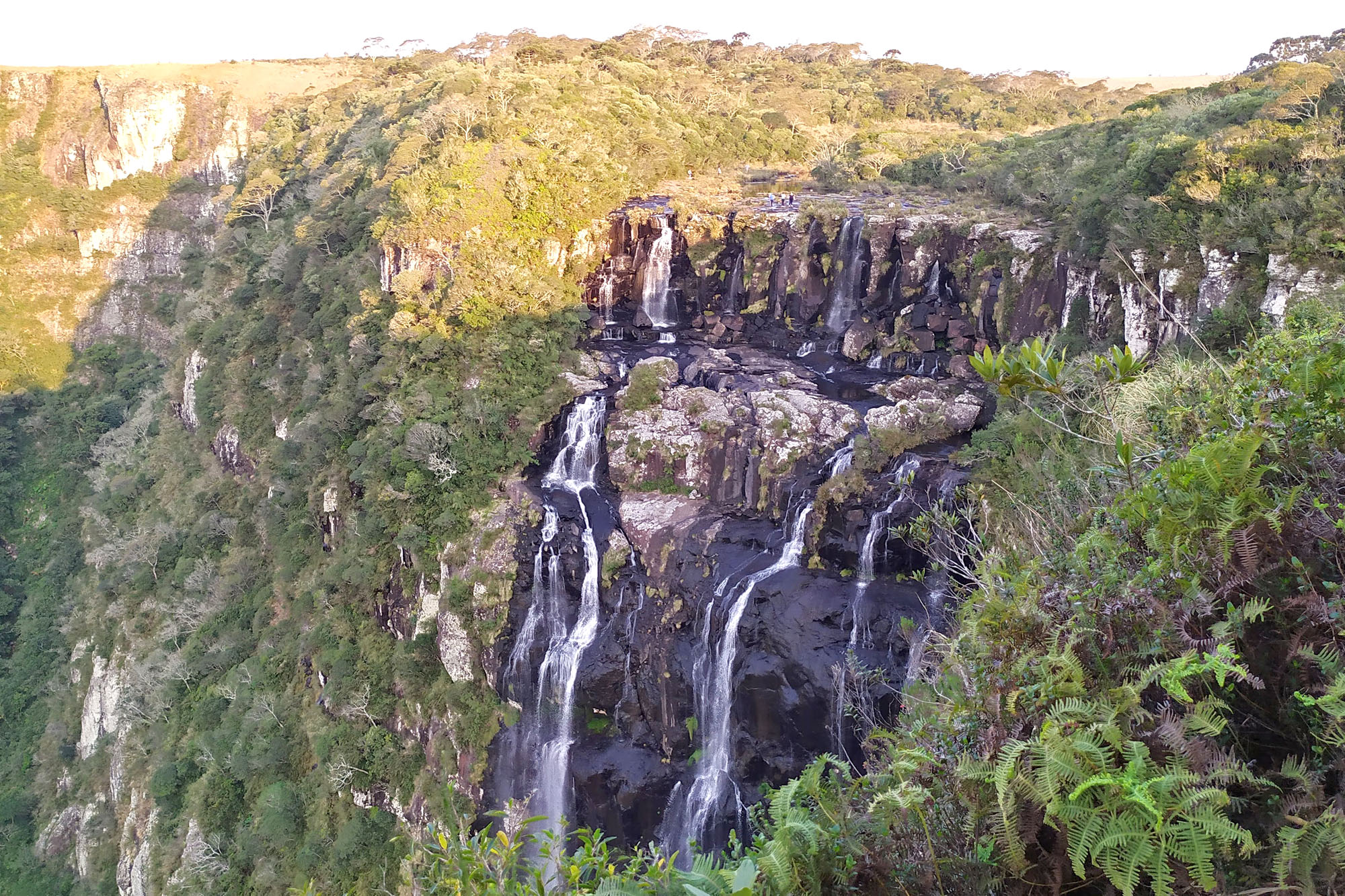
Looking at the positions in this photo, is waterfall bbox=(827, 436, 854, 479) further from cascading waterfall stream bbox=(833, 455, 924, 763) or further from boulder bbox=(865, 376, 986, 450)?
cascading waterfall stream bbox=(833, 455, 924, 763)

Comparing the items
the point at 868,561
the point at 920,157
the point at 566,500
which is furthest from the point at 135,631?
the point at 920,157

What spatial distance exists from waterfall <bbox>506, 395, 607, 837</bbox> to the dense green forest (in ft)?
3.02

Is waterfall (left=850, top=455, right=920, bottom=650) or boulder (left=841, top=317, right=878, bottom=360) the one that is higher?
boulder (left=841, top=317, right=878, bottom=360)

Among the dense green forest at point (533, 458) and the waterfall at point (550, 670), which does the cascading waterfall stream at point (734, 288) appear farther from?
the waterfall at point (550, 670)

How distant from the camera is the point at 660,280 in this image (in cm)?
2623

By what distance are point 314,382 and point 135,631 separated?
12.8 meters

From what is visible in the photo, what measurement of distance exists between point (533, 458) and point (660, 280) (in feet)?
33.3

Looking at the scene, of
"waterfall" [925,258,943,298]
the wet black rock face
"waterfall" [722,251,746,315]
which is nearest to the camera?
the wet black rock face

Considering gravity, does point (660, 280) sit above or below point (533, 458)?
above

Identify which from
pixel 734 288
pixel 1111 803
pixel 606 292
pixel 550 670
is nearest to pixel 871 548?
pixel 550 670

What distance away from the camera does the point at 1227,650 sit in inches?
113

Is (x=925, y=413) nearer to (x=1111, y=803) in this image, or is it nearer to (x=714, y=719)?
(x=714, y=719)

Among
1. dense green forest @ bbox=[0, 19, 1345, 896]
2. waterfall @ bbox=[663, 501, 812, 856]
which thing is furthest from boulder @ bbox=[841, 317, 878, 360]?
waterfall @ bbox=[663, 501, 812, 856]

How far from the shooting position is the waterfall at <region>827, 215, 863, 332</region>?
24.0 m
